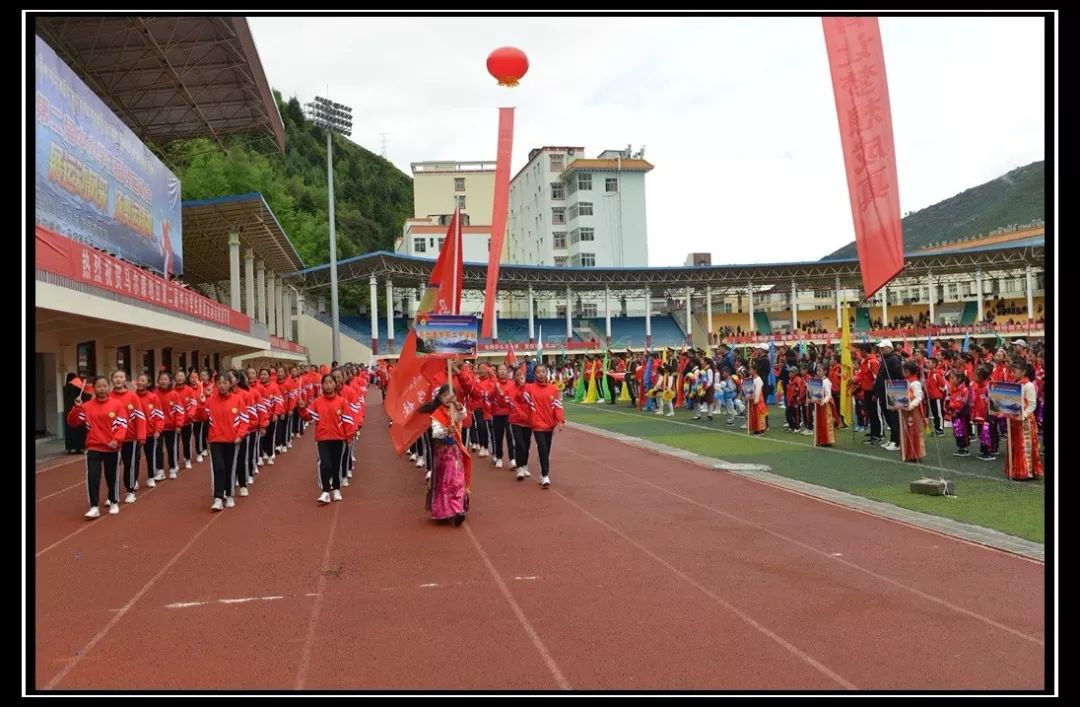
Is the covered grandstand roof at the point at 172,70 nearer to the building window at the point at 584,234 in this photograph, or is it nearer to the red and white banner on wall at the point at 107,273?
the red and white banner on wall at the point at 107,273

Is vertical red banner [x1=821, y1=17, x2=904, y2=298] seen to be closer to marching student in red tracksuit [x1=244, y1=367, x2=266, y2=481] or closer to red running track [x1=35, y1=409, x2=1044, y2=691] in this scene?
red running track [x1=35, y1=409, x2=1044, y2=691]

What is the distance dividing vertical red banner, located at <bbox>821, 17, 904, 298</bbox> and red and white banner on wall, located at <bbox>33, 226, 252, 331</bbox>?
322 inches

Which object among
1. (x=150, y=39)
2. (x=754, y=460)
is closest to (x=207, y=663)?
(x=754, y=460)

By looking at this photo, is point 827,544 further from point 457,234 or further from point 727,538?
point 457,234

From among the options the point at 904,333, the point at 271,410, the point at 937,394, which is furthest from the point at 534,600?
the point at 904,333

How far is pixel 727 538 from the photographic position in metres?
7.53

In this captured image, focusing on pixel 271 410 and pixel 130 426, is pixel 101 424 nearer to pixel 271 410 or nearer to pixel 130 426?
pixel 130 426

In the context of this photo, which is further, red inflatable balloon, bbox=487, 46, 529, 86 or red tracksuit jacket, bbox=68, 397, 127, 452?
red inflatable balloon, bbox=487, 46, 529, 86

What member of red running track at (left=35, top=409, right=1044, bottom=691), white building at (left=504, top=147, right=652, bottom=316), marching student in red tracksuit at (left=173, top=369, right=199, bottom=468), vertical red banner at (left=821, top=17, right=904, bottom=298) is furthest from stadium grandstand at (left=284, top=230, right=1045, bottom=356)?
vertical red banner at (left=821, top=17, right=904, bottom=298)

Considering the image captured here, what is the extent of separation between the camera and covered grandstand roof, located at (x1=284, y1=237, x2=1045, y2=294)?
55.6m

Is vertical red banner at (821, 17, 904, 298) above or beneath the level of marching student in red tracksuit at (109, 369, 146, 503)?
above

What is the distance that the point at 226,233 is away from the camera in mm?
34312
